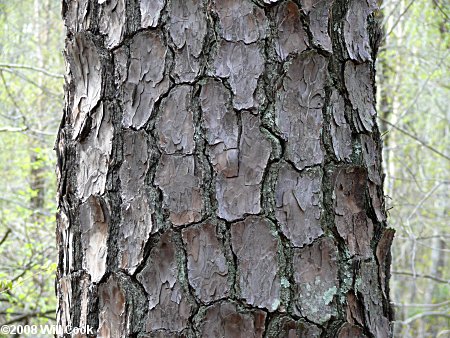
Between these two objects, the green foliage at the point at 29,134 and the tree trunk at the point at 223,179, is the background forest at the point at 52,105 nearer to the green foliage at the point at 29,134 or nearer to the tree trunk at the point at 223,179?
the green foliage at the point at 29,134

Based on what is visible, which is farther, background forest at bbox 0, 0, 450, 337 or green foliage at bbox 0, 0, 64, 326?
background forest at bbox 0, 0, 450, 337

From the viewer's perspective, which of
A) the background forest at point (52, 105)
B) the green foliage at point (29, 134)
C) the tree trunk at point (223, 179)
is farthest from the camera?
the background forest at point (52, 105)

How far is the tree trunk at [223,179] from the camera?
0.93 metres

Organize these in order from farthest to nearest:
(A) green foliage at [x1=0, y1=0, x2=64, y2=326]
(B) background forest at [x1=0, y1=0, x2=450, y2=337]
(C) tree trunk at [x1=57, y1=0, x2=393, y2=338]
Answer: (B) background forest at [x1=0, y1=0, x2=450, y2=337] < (A) green foliage at [x1=0, y1=0, x2=64, y2=326] < (C) tree trunk at [x1=57, y1=0, x2=393, y2=338]

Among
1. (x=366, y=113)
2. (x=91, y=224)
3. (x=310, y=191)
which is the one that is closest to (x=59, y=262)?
(x=91, y=224)

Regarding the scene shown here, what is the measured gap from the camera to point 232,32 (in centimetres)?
99

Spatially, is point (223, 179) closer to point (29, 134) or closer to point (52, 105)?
point (29, 134)

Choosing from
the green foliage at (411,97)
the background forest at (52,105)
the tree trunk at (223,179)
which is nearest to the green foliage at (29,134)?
the background forest at (52,105)

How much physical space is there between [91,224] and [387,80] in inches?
190

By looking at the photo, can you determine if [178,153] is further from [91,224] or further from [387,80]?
[387,80]

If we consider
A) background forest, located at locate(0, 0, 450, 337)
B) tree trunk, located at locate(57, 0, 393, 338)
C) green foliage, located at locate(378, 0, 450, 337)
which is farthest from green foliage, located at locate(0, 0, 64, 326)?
tree trunk, located at locate(57, 0, 393, 338)

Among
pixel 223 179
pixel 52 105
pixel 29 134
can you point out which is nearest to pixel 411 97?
pixel 52 105

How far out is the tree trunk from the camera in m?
0.93

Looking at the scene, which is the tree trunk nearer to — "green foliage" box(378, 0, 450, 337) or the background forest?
"green foliage" box(378, 0, 450, 337)
